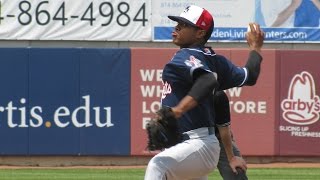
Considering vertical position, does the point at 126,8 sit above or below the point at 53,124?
above

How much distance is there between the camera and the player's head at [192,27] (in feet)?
19.2

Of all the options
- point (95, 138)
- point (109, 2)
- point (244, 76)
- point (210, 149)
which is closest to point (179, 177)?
point (210, 149)

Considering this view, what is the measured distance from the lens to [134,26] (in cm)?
1920

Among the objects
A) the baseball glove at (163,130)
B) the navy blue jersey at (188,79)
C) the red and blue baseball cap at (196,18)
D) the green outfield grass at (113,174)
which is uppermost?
the red and blue baseball cap at (196,18)

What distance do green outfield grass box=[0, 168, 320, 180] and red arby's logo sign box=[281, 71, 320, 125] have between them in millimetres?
1358

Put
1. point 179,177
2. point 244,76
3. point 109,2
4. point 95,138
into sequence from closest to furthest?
point 179,177, point 244,76, point 95,138, point 109,2

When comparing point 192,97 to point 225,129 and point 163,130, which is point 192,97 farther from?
point 225,129

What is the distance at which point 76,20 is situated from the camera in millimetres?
19031

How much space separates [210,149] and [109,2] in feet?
44.6

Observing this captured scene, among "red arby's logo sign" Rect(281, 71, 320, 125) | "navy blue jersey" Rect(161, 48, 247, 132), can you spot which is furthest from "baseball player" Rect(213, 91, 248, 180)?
"red arby's logo sign" Rect(281, 71, 320, 125)

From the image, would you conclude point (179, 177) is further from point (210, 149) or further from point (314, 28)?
point (314, 28)

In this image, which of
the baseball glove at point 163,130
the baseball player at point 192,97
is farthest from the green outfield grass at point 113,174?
the baseball glove at point 163,130

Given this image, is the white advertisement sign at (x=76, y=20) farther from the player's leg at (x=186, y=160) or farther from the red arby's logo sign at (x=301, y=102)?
the player's leg at (x=186, y=160)

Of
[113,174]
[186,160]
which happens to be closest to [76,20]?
[113,174]
